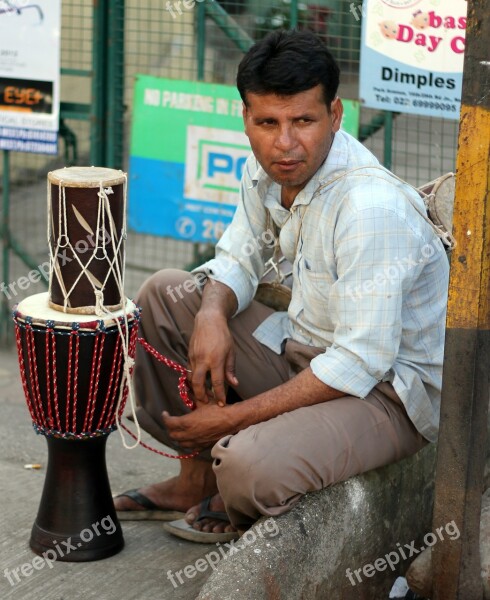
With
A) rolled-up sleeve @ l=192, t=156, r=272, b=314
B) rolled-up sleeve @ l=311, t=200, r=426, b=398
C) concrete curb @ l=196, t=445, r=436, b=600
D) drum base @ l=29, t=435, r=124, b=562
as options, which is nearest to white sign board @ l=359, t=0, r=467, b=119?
rolled-up sleeve @ l=192, t=156, r=272, b=314

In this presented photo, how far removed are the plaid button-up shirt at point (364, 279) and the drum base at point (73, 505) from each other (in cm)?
69

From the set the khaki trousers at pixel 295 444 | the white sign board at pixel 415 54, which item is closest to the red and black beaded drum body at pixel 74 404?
the khaki trousers at pixel 295 444

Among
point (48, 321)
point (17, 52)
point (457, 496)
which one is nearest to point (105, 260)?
point (48, 321)

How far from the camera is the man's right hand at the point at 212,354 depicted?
11.2 ft

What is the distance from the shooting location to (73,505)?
3451mm

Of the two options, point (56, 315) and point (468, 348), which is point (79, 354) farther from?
point (468, 348)

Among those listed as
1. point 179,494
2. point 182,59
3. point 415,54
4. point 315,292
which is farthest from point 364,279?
point 182,59

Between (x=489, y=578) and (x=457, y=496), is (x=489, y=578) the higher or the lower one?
the lower one

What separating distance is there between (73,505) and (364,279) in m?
1.17

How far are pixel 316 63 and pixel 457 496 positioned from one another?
1.26 meters

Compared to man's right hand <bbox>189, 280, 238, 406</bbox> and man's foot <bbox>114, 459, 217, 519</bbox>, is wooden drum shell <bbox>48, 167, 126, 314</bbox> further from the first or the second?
man's foot <bbox>114, 459, 217, 519</bbox>

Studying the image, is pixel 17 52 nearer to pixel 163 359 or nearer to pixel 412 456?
pixel 163 359

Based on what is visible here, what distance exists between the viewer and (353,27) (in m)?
4.71

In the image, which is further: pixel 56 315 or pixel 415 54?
pixel 415 54
